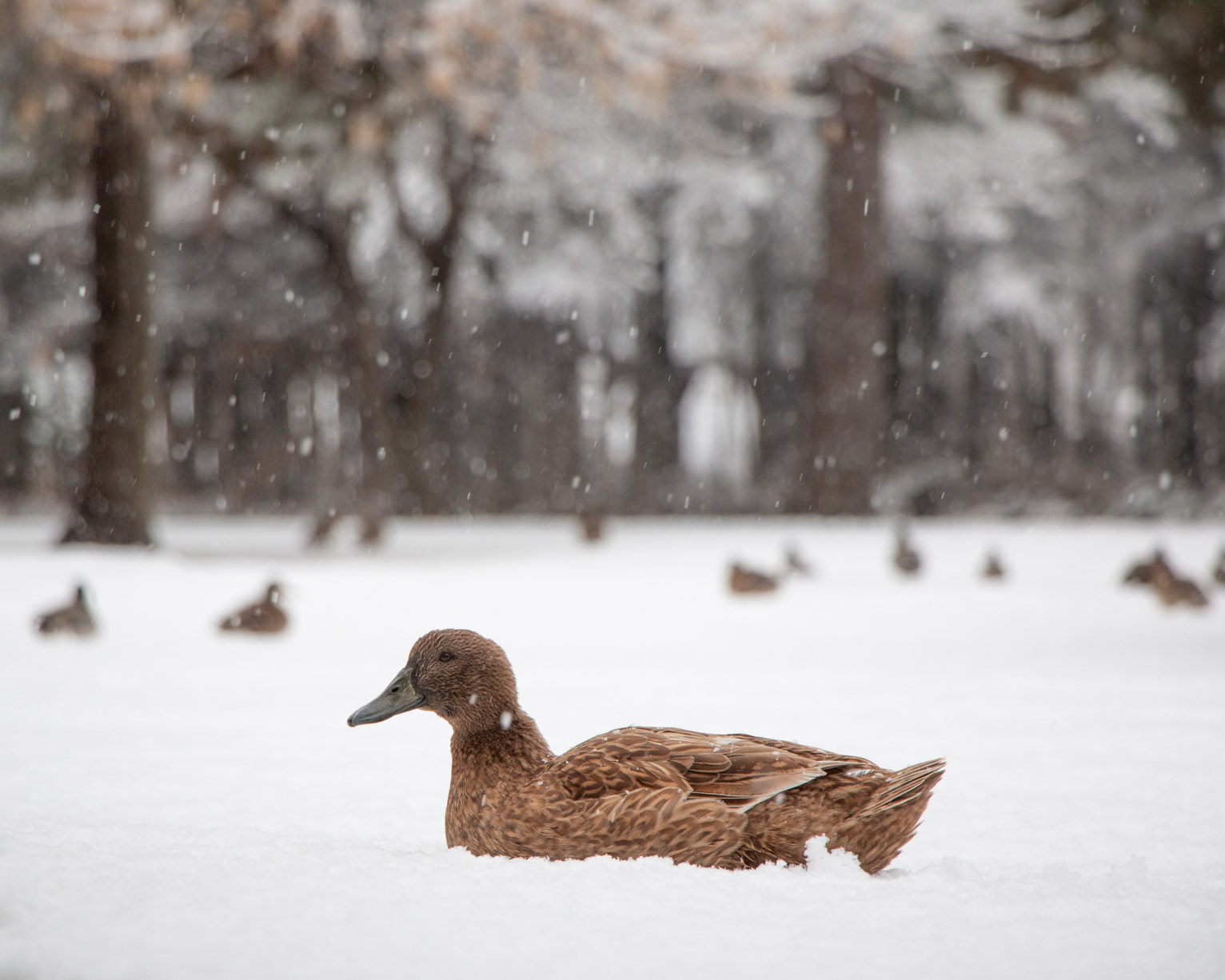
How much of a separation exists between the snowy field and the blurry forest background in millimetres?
4612

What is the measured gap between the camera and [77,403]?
26484mm

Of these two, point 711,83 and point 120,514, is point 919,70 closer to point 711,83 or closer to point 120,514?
point 711,83

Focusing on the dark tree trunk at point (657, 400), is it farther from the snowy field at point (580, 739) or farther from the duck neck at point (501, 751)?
the duck neck at point (501, 751)

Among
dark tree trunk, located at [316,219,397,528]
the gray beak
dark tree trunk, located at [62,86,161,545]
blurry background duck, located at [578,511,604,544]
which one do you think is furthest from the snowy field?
dark tree trunk, located at [316,219,397,528]

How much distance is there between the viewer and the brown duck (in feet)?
33.3

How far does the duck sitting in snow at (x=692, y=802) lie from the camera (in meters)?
3.01

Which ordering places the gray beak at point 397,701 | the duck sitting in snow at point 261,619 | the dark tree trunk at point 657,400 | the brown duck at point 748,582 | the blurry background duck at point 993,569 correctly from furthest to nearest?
the dark tree trunk at point 657,400, the blurry background duck at point 993,569, the brown duck at point 748,582, the duck sitting in snow at point 261,619, the gray beak at point 397,701

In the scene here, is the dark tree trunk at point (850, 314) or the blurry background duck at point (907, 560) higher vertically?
the dark tree trunk at point (850, 314)

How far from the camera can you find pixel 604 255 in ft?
70.9

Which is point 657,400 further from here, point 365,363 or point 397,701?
point 397,701

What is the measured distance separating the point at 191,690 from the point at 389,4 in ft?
27.4

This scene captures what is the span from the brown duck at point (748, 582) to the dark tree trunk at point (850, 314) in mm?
8349

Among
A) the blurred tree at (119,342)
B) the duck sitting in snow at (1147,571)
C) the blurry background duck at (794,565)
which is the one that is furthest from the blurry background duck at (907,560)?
the blurred tree at (119,342)

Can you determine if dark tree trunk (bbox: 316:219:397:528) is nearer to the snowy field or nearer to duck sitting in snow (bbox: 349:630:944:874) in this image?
the snowy field
